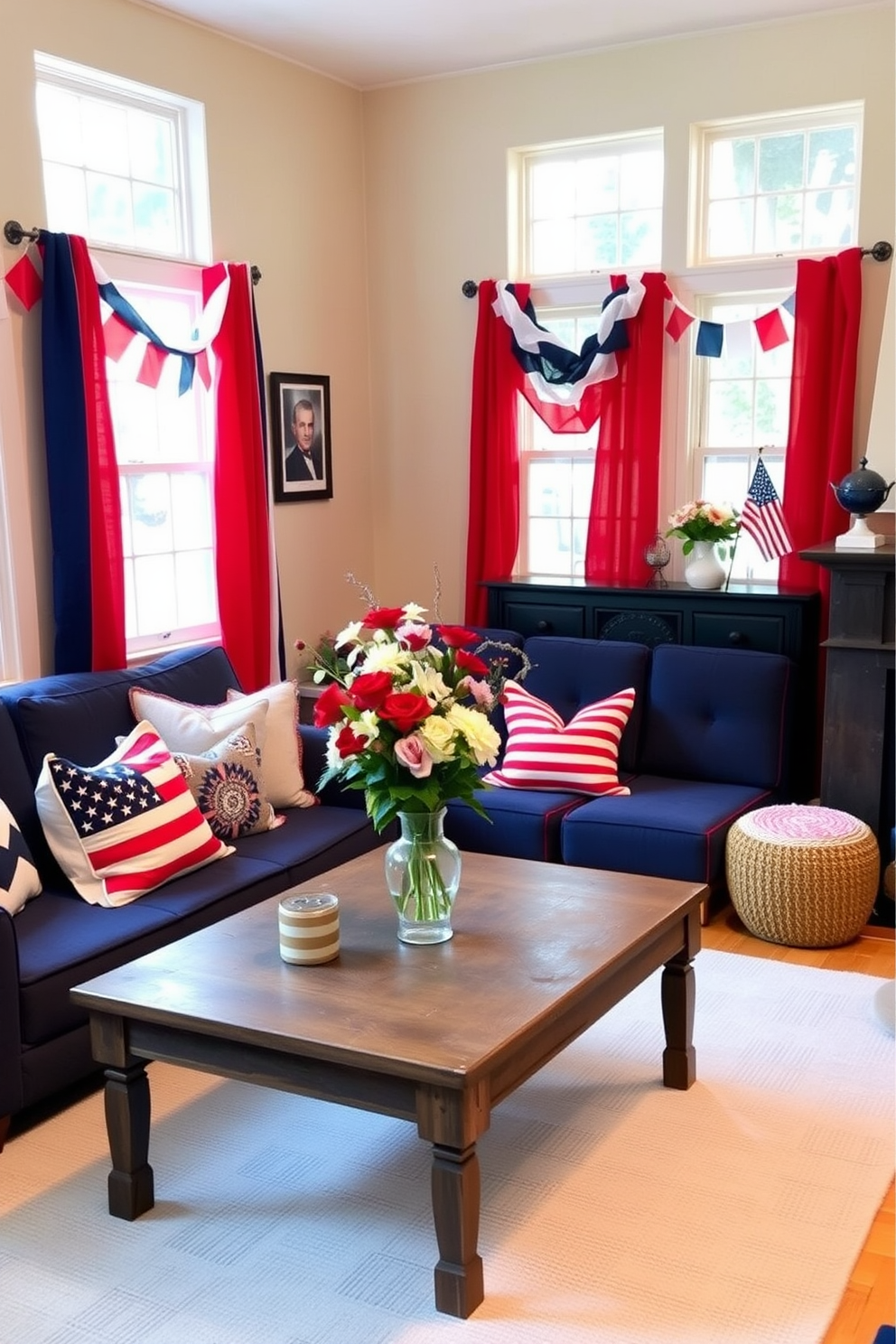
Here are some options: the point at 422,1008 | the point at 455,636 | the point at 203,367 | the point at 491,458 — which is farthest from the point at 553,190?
the point at 422,1008

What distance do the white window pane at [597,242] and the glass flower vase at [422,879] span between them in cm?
328

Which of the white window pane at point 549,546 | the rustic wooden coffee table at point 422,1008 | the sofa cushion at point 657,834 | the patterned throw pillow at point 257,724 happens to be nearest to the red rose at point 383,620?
the rustic wooden coffee table at point 422,1008

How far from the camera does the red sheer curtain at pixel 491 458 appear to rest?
540 cm

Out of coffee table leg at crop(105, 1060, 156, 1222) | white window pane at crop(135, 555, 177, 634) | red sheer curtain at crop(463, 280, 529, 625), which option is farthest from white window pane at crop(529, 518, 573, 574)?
coffee table leg at crop(105, 1060, 156, 1222)

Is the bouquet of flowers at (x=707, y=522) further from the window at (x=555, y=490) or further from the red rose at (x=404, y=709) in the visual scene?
the red rose at (x=404, y=709)

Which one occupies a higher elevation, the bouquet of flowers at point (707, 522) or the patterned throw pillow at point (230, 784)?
the bouquet of flowers at point (707, 522)

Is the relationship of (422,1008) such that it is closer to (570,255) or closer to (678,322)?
(678,322)

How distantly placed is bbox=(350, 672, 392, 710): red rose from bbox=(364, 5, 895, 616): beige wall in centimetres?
287

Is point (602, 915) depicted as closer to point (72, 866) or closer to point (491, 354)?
point (72, 866)

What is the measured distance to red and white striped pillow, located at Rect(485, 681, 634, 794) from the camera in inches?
175

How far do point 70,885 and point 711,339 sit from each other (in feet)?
10.3

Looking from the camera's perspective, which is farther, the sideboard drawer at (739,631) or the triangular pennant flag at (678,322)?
the triangular pennant flag at (678,322)

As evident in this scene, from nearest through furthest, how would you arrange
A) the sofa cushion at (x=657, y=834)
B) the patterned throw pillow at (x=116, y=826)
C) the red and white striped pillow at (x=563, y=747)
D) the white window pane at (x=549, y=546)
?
the patterned throw pillow at (x=116, y=826), the sofa cushion at (x=657, y=834), the red and white striped pillow at (x=563, y=747), the white window pane at (x=549, y=546)

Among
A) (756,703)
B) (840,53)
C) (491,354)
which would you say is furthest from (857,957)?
(840,53)
